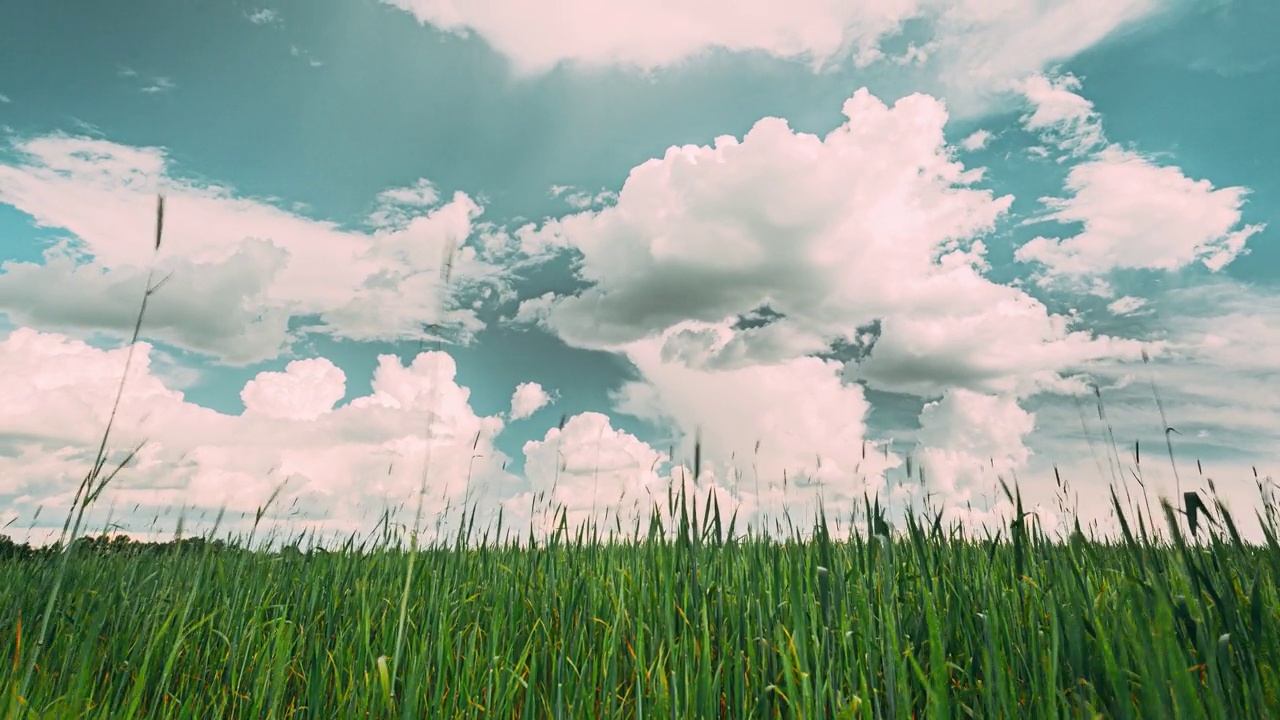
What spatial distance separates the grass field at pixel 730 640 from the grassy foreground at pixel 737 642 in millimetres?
17

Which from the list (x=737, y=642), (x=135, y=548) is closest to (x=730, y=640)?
(x=737, y=642)

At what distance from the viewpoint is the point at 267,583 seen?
4680 mm

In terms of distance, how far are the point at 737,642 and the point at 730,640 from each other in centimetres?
56

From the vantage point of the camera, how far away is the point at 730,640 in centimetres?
315

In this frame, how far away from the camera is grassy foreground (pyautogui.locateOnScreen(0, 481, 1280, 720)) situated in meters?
2.20

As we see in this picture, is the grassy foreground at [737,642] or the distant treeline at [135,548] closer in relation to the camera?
the grassy foreground at [737,642]

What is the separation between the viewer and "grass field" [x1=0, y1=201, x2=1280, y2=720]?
2.20m

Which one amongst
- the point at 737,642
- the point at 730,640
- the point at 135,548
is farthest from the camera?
the point at 135,548

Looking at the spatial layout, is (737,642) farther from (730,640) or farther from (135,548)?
(135,548)

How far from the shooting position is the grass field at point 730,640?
7.22ft

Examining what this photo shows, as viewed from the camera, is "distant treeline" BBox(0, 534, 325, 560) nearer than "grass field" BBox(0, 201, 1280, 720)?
No

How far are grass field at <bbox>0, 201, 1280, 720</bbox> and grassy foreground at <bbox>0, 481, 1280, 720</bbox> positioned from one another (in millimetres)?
17

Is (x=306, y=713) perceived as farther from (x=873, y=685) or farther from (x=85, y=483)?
(x=873, y=685)

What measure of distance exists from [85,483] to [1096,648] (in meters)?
4.06
